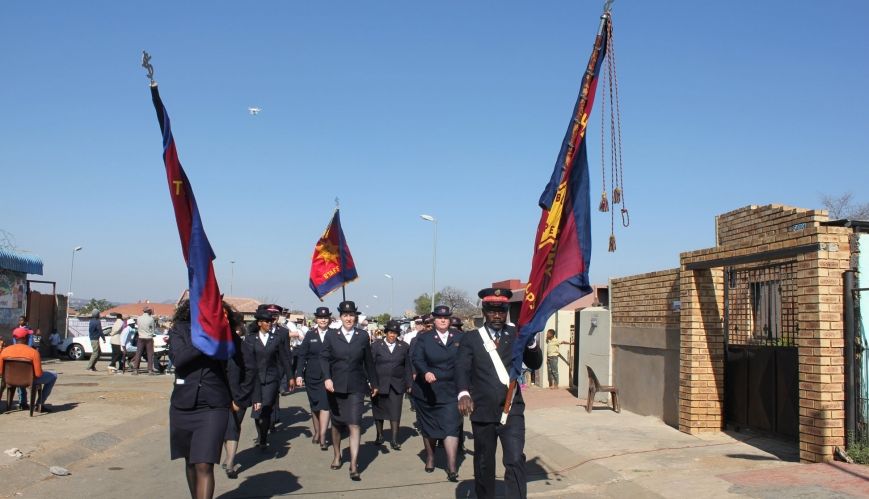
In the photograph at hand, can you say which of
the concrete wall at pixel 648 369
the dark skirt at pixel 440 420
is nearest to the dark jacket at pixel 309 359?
the dark skirt at pixel 440 420

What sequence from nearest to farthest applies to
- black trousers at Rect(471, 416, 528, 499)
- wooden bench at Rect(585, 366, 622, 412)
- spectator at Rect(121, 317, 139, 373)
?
black trousers at Rect(471, 416, 528, 499) < wooden bench at Rect(585, 366, 622, 412) < spectator at Rect(121, 317, 139, 373)

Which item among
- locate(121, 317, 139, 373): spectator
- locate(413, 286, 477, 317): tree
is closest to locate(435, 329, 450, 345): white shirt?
locate(121, 317, 139, 373): spectator

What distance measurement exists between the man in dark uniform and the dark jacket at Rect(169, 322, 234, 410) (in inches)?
75.6

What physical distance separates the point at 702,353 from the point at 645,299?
2311 millimetres

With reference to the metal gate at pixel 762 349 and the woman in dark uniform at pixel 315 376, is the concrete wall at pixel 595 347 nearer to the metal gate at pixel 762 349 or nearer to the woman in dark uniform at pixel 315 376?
the metal gate at pixel 762 349

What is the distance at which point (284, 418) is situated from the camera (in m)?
13.9

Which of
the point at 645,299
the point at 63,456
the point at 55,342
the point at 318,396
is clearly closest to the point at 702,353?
the point at 645,299

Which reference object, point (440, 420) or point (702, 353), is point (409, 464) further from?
point (702, 353)

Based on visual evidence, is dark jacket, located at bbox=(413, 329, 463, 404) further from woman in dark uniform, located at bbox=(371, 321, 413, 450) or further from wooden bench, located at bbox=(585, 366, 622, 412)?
wooden bench, located at bbox=(585, 366, 622, 412)

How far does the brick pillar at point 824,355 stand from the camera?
7.99 metres

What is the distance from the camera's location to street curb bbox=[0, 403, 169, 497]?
25.9 ft

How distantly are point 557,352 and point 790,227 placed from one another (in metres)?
9.96

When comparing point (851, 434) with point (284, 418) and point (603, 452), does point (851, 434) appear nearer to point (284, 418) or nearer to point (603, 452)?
point (603, 452)

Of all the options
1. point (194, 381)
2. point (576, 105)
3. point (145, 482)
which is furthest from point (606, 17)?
point (145, 482)
